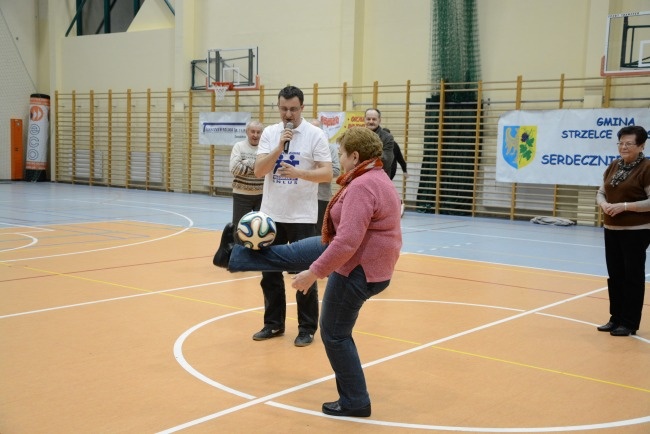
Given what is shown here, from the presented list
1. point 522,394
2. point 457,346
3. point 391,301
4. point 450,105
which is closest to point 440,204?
point 450,105

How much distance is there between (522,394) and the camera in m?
4.22

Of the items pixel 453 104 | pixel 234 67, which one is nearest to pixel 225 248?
pixel 453 104

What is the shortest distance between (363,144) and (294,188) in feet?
5.52

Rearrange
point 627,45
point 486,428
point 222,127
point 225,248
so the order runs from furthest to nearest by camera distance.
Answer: point 222,127
point 627,45
point 225,248
point 486,428

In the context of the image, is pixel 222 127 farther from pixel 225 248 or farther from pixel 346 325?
pixel 346 325

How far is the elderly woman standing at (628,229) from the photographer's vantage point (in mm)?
5691

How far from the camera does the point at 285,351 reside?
509 centimetres

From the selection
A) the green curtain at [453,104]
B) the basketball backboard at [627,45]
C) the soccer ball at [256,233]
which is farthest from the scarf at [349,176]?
the green curtain at [453,104]

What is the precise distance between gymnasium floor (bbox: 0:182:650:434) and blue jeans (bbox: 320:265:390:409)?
7.3 inches

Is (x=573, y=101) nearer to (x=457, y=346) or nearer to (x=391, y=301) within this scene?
(x=391, y=301)

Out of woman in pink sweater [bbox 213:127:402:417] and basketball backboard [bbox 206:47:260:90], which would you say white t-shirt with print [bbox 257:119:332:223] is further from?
basketball backboard [bbox 206:47:260:90]

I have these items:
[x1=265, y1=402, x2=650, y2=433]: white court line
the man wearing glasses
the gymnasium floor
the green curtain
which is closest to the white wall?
the green curtain

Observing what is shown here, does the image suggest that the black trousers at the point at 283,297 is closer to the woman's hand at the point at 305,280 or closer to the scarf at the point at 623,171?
the woman's hand at the point at 305,280

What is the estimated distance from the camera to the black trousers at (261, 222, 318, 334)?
17.6 feet
